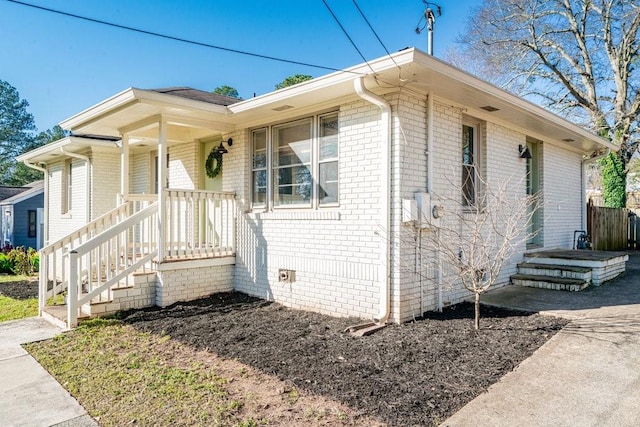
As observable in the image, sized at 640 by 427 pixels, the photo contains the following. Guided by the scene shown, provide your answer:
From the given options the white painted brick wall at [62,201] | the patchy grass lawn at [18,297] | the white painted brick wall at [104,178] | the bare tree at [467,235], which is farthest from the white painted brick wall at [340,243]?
the white painted brick wall at [62,201]

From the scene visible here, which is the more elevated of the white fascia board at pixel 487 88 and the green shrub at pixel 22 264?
the white fascia board at pixel 487 88

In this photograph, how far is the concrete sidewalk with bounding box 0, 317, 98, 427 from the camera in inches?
126

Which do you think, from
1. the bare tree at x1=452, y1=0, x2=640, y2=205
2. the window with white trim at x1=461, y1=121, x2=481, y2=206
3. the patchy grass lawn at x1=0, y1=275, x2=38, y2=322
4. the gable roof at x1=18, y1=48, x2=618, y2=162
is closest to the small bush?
the patchy grass lawn at x1=0, y1=275, x2=38, y2=322

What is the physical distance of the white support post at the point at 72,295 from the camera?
551cm

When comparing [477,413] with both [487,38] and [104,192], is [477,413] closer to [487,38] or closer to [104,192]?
[104,192]

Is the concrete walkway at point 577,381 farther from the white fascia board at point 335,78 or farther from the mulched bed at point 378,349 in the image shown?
the white fascia board at point 335,78

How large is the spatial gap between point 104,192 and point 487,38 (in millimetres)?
18324

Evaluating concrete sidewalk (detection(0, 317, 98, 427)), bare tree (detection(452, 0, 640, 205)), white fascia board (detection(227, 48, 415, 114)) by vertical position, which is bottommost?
concrete sidewalk (detection(0, 317, 98, 427))

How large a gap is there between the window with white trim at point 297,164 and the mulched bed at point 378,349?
1764mm

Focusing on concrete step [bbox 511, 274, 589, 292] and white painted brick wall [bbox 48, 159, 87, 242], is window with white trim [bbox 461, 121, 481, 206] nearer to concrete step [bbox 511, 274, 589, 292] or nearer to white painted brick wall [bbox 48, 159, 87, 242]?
concrete step [bbox 511, 274, 589, 292]

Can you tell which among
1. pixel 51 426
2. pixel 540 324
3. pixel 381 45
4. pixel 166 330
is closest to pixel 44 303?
pixel 166 330

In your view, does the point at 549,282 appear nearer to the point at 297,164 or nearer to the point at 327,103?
the point at 297,164

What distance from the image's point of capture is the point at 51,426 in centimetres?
312

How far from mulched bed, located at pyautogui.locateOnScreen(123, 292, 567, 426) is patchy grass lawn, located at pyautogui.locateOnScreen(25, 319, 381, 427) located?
0.20 meters
